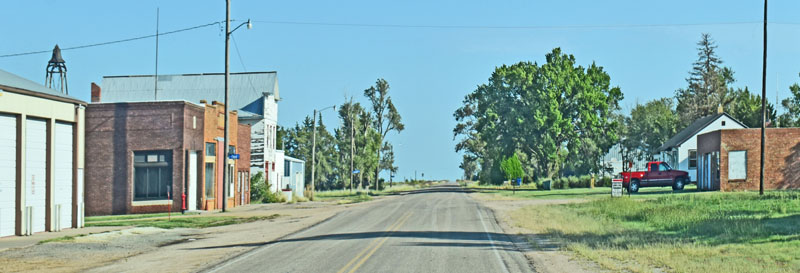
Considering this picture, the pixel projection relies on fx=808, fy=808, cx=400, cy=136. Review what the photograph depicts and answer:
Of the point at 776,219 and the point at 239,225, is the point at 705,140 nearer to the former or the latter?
the point at 776,219

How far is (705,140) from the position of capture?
5253cm

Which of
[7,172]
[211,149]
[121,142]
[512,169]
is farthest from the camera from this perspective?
[512,169]

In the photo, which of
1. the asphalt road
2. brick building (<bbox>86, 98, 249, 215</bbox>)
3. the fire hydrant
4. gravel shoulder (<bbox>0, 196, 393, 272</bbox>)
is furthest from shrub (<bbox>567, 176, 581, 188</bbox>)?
gravel shoulder (<bbox>0, 196, 393, 272</bbox>)

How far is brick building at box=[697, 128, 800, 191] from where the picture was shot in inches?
1881

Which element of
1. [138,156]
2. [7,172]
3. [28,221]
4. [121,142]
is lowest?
[28,221]

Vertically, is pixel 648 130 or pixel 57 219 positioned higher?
pixel 648 130

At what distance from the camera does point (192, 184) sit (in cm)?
4188

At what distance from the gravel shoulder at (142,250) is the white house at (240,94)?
3062 cm

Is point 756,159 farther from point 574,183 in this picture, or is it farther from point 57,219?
point 57,219

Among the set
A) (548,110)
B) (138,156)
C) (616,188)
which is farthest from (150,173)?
(548,110)

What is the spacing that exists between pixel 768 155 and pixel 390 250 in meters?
35.9

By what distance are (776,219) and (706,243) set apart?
597 centimetres

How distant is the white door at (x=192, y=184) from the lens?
41.3 metres

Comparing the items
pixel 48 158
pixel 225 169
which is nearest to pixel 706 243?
pixel 48 158
